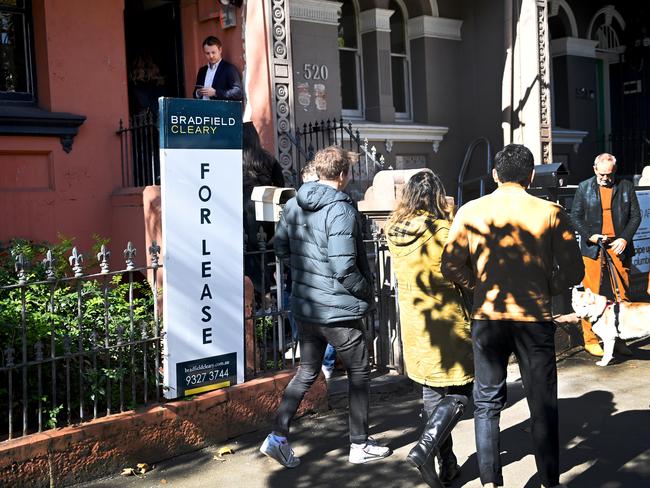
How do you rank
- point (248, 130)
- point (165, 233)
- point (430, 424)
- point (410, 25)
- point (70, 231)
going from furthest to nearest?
point (410, 25)
point (70, 231)
point (248, 130)
point (165, 233)
point (430, 424)

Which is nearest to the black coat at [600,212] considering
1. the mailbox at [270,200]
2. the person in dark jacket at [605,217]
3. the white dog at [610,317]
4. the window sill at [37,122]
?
the person in dark jacket at [605,217]

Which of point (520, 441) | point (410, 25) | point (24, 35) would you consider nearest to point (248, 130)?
point (24, 35)

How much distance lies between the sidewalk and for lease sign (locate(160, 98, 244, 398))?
0.57 meters

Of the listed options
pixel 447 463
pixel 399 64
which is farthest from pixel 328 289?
pixel 399 64

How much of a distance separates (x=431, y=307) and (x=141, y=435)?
6.63 feet

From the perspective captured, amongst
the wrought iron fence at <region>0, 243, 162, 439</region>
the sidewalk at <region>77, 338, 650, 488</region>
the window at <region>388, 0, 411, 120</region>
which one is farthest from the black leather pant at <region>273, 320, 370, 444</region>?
the window at <region>388, 0, 411, 120</region>

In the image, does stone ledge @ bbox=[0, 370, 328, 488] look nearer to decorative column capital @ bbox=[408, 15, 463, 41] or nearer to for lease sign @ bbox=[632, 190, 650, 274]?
for lease sign @ bbox=[632, 190, 650, 274]

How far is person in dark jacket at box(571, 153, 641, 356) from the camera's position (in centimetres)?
772

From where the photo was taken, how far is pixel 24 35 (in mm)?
8562

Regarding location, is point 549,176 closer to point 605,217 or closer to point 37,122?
point 605,217

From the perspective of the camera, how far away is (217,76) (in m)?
8.97

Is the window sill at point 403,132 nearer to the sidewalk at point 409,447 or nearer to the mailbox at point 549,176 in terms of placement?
the mailbox at point 549,176

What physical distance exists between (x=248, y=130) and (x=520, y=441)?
361cm

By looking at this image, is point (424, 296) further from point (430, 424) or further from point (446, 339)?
point (430, 424)
